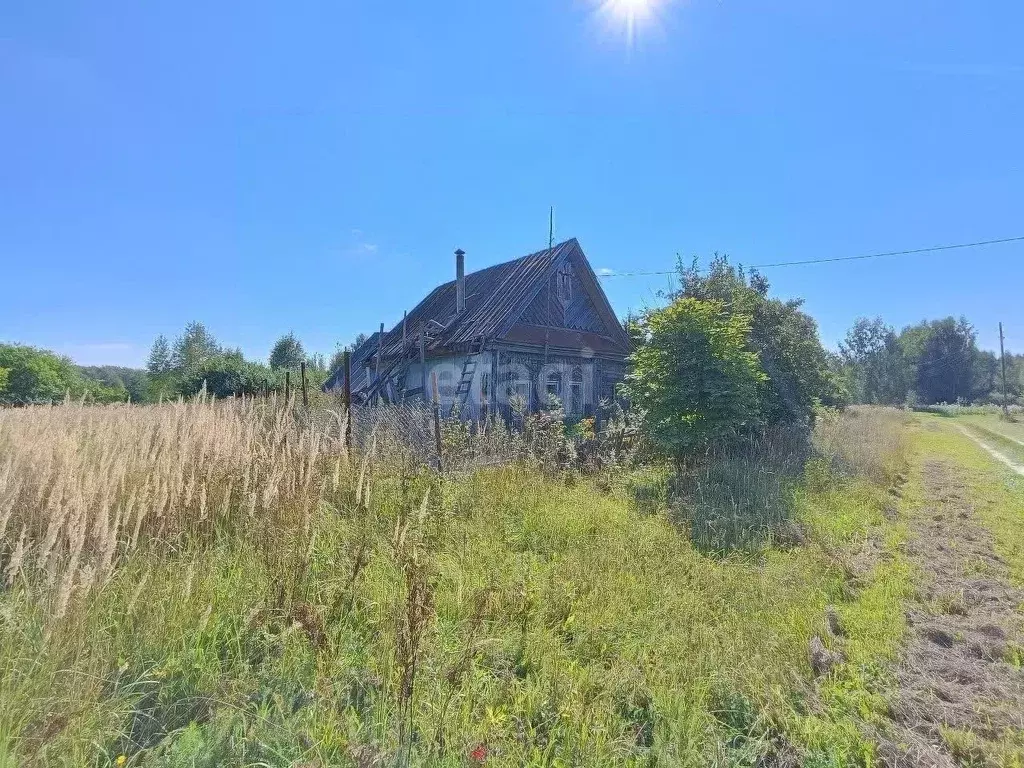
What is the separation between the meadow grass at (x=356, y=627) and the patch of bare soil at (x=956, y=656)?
7.5 inches

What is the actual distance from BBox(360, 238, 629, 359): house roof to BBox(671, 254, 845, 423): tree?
4439mm

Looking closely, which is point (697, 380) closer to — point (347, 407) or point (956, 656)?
point (956, 656)

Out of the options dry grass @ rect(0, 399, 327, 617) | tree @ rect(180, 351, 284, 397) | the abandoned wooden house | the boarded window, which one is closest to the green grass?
dry grass @ rect(0, 399, 327, 617)

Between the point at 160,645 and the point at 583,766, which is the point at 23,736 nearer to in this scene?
the point at 160,645

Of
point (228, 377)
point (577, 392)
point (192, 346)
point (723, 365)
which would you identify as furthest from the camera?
point (192, 346)

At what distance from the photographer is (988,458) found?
13.6 m

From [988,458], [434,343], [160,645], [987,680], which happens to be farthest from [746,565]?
[988,458]

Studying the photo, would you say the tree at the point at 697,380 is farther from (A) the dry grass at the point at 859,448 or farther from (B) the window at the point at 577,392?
(B) the window at the point at 577,392

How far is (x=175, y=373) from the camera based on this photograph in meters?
33.2

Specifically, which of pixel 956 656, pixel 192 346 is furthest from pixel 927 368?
pixel 192 346

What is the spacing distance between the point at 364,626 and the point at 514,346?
39.1 ft

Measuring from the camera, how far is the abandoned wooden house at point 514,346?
559 inches

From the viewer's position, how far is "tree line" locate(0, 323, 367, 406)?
21.9 m

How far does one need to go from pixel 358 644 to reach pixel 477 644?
751 mm
